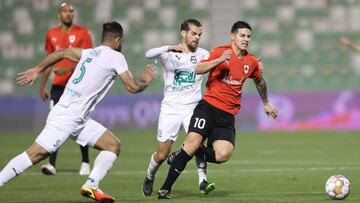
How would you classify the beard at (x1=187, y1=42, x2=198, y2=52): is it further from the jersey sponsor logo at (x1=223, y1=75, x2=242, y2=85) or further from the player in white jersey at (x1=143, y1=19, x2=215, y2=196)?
the jersey sponsor logo at (x1=223, y1=75, x2=242, y2=85)

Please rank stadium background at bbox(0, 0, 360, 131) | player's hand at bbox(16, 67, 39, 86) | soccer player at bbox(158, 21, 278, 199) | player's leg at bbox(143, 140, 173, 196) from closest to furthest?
1. player's hand at bbox(16, 67, 39, 86)
2. soccer player at bbox(158, 21, 278, 199)
3. player's leg at bbox(143, 140, 173, 196)
4. stadium background at bbox(0, 0, 360, 131)

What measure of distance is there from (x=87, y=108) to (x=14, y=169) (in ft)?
3.59

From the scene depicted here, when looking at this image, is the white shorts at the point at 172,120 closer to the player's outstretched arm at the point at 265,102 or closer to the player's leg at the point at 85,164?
the player's outstretched arm at the point at 265,102

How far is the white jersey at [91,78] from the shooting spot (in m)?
10.6

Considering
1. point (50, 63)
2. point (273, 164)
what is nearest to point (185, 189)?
point (50, 63)

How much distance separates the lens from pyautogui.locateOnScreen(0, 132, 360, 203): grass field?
38.2 feet

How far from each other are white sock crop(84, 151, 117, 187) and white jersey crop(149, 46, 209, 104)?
202cm

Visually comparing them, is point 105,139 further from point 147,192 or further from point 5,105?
point 5,105

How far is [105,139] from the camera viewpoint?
10.8m

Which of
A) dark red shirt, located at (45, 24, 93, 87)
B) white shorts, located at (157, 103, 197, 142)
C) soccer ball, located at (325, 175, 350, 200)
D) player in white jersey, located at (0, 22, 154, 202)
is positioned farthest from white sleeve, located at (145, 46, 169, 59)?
dark red shirt, located at (45, 24, 93, 87)

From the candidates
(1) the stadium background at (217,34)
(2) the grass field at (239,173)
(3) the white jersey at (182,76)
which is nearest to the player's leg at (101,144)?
(2) the grass field at (239,173)

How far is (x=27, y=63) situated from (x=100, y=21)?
278cm

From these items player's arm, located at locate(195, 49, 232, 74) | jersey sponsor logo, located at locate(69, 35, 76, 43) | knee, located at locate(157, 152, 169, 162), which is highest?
jersey sponsor logo, located at locate(69, 35, 76, 43)

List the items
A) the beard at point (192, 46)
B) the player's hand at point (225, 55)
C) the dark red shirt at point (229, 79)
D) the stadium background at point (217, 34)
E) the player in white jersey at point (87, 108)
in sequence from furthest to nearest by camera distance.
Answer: the stadium background at point (217, 34) → the beard at point (192, 46) → the dark red shirt at point (229, 79) → the player's hand at point (225, 55) → the player in white jersey at point (87, 108)
